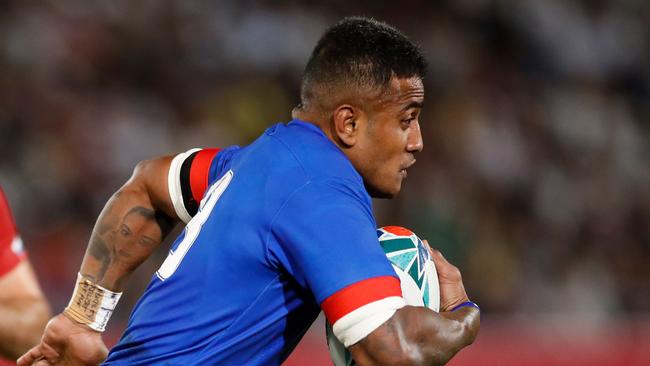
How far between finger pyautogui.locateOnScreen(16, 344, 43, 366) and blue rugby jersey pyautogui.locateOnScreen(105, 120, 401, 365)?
27.6 inches

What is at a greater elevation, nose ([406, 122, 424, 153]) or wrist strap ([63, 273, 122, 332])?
nose ([406, 122, 424, 153])

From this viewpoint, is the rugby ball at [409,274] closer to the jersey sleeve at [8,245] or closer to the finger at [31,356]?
the finger at [31,356]

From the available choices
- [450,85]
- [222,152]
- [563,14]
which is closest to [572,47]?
[563,14]

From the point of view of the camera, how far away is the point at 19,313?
12.5 feet

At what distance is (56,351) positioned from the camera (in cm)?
367

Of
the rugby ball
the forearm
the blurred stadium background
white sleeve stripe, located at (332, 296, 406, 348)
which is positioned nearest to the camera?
white sleeve stripe, located at (332, 296, 406, 348)

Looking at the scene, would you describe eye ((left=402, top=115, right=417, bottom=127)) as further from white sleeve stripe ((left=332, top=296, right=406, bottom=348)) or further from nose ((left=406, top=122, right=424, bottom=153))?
white sleeve stripe ((left=332, top=296, right=406, bottom=348))

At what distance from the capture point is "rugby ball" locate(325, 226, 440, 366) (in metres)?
3.03

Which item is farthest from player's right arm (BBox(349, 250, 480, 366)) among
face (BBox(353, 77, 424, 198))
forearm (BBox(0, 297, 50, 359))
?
forearm (BBox(0, 297, 50, 359))

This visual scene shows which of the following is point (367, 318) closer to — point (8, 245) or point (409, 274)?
point (409, 274)

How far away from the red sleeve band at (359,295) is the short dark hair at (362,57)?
0.62m

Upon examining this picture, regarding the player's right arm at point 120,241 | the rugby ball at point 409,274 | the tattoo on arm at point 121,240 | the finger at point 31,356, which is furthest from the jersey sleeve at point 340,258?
the finger at point 31,356

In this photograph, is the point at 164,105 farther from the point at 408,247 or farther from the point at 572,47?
the point at 408,247

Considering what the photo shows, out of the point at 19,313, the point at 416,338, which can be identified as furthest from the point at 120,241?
the point at 416,338
